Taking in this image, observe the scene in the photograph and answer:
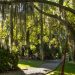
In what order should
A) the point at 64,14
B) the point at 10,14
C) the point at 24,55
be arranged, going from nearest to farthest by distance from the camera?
the point at 10,14
the point at 64,14
the point at 24,55

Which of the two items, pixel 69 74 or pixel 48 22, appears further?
pixel 69 74

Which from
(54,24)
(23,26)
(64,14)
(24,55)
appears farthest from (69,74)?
(24,55)

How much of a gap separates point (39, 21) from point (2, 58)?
7.99 meters

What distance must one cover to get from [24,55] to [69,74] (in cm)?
1242

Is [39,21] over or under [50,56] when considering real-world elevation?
over

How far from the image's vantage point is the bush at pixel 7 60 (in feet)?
54.5

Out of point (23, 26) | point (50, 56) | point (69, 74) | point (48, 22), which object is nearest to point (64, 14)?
point (48, 22)

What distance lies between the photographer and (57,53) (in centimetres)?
2981

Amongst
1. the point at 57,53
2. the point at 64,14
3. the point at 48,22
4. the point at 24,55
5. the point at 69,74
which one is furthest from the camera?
the point at 57,53

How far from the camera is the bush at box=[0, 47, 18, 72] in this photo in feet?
54.5

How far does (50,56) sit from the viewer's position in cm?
3009

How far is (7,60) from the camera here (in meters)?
17.1

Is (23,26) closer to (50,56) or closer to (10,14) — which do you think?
(10,14)

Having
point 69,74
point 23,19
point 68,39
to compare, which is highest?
point 23,19
